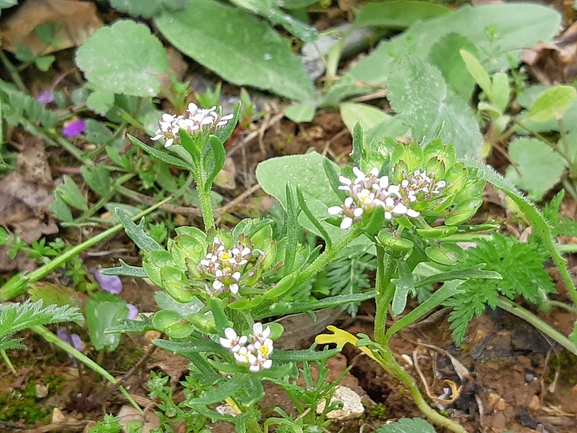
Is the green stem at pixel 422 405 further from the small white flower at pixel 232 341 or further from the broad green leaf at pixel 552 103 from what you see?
the broad green leaf at pixel 552 103

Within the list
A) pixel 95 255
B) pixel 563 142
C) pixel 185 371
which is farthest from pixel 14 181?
pixel 563 142

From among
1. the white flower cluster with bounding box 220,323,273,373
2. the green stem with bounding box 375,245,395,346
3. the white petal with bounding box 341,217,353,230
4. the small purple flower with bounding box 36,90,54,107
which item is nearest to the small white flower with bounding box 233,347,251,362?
the white flower cluster with bounding box 220,323,273,373

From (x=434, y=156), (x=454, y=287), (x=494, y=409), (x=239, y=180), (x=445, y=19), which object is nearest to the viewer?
(x=434, y=156)

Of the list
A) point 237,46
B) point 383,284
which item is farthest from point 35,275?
point 237,46

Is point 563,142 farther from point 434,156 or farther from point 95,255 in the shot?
point 95,255

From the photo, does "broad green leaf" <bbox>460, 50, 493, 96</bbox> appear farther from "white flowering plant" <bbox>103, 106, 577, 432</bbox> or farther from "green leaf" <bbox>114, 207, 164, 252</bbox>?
"green leaf" <bbox>114, 207, 164, 252</bbox>
